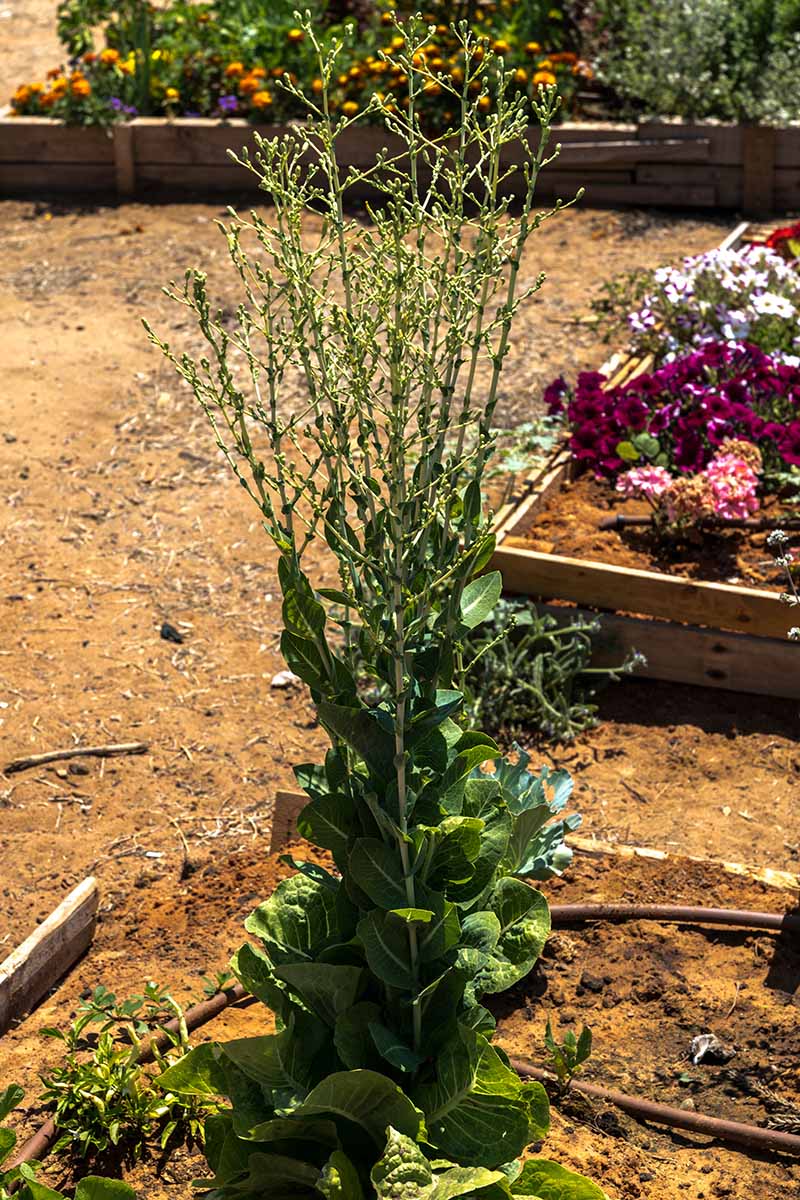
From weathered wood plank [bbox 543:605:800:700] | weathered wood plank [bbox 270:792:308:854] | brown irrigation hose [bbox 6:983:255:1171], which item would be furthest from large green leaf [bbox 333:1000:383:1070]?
weathered wood plank [bbox 543:605:800:700]

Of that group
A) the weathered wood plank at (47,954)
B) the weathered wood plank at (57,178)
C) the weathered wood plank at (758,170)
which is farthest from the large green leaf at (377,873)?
the weathered wood plank at (57,178)

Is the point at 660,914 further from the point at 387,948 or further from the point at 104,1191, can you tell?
the point at 104,1191

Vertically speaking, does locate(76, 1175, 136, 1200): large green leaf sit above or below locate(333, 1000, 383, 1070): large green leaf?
below

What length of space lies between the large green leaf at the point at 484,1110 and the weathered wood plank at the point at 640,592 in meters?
2.38

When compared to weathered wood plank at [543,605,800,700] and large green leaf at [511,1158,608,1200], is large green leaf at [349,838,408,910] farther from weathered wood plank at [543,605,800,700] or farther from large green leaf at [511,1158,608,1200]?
weathered wood plank at [543,605,800,700]

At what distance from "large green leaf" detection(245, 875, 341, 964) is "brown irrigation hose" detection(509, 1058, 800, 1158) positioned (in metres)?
0.70

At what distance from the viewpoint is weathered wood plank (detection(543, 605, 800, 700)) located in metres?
4.32

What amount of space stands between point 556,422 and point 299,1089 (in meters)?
3.82

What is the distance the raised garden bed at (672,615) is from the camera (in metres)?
4.31

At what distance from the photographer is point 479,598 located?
231 centimetres

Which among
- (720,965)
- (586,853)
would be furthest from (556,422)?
(720,965)

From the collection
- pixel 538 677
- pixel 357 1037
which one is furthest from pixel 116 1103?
pixel 538 677

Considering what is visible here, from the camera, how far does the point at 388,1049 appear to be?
2.16m

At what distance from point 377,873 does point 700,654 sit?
8.12ft
